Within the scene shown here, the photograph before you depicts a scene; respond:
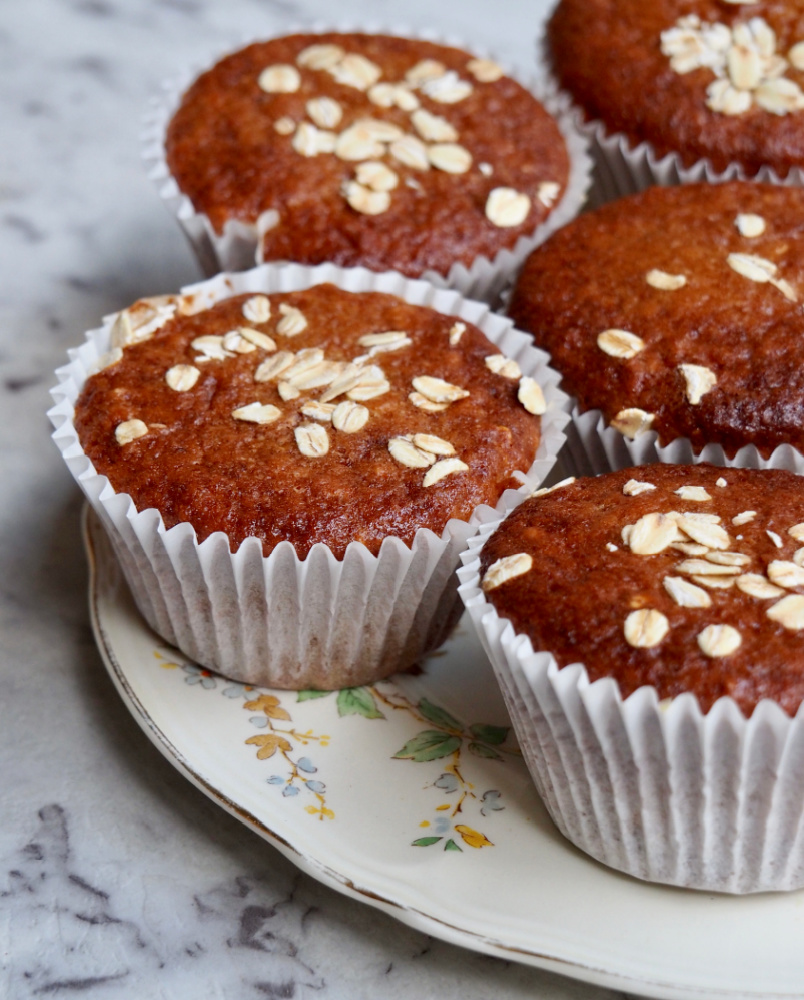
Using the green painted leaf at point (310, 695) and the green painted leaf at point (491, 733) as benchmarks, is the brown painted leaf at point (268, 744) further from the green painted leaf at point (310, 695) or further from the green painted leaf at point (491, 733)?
the green painted leaf at point (491, 733)

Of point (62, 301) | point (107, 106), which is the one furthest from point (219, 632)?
point (107, 106)

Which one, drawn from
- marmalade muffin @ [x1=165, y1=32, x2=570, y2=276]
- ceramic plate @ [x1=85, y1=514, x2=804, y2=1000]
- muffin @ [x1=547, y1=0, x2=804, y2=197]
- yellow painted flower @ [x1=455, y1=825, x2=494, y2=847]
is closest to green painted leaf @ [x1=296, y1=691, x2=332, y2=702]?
ceramic plate @ [x1=85, y1=514, x2=804, y2=1000]

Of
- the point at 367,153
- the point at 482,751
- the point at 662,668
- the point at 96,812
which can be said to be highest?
the point at 367,153

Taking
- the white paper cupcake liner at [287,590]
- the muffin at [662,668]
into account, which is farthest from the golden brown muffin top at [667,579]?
the white paper cupcake liner at [287,590]

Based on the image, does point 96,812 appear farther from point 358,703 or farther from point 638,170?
point 638,170

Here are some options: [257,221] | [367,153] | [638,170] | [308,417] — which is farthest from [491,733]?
[638,170]

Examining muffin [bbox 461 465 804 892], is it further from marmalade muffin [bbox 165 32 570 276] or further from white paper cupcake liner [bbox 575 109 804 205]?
white paper cupcake liner [bbox 575 109 804 205]
